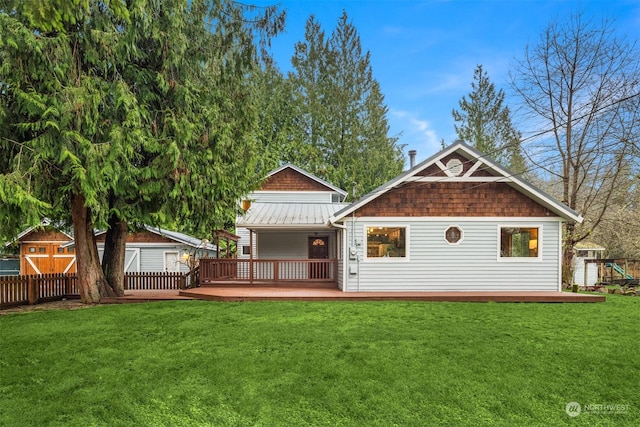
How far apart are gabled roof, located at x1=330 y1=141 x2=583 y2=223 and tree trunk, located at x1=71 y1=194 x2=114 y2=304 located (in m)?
7.39

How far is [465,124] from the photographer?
32.3 m

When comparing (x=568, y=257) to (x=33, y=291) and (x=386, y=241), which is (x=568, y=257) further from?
(x=33, y=291)

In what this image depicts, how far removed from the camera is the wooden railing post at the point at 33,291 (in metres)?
10.5

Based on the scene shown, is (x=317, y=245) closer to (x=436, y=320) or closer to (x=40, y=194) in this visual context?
(x=436, y=320)

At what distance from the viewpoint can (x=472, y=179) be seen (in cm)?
1073

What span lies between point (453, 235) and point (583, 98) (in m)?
9.34

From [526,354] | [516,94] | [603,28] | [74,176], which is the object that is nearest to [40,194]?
[74,176]

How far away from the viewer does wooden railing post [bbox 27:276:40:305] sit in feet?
34.4

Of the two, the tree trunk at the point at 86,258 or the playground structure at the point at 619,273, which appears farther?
the playground structure at the point at 619,273

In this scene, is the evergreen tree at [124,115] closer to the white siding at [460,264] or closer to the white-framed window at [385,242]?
the white-framed window at [385,242]

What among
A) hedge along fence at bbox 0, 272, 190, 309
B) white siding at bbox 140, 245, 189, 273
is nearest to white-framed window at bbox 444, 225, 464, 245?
hedge along fence at bbox 0, 272, 190, 309

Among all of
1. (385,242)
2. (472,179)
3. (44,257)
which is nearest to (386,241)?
(385,242)

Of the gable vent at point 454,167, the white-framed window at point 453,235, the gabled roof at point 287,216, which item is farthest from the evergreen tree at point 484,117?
the white-framed window at point 453,235

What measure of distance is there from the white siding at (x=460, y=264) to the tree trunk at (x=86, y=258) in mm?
7885
